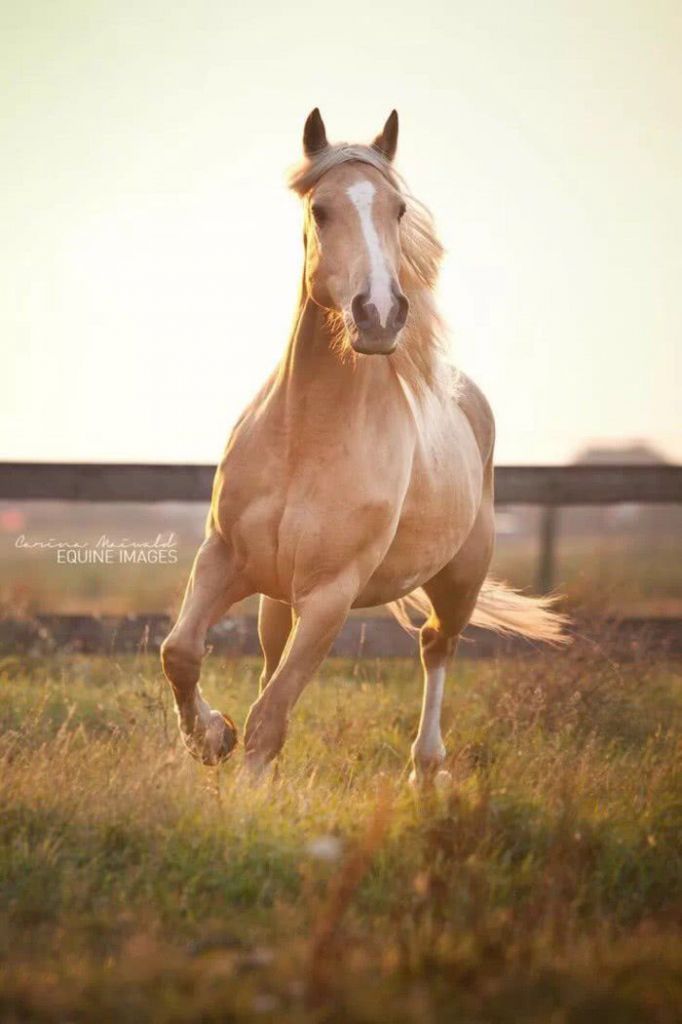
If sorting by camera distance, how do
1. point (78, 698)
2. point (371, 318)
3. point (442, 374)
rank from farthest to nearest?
point (78, 698), point (442, 374), point (371, 318)

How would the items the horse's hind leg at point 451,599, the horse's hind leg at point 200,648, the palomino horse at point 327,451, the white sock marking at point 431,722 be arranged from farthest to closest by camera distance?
the horse's hind leg at point 451,599
the white sock marking at point 431,722
the horse's hind leg at point 200,648
the palomino horse at point 327,451

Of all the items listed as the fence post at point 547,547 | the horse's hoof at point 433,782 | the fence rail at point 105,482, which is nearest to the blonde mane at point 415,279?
the horse's hoof at point 433,782

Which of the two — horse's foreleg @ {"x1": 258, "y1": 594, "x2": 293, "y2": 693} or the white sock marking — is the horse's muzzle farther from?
the white sock marking

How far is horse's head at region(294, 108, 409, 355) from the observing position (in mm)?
3998

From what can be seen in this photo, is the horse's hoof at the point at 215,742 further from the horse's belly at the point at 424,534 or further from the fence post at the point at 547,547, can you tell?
the fence post at the point at 547,547

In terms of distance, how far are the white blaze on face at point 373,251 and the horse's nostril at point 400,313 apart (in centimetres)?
3

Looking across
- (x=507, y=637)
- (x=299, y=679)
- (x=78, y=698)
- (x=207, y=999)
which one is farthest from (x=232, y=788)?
(x=507, y=637)

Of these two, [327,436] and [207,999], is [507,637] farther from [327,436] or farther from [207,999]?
[207,999]

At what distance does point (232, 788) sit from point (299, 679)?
0.54m

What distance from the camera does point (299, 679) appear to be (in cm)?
443

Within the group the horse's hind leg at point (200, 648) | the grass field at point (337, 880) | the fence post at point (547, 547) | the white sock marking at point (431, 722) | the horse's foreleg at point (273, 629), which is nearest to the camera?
the grass field at point (337, 880)

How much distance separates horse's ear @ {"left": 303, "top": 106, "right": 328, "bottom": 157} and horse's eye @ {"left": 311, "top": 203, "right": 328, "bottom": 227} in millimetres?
379

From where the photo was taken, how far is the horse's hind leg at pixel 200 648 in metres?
4.59

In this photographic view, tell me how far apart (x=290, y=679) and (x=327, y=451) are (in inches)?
34.5
